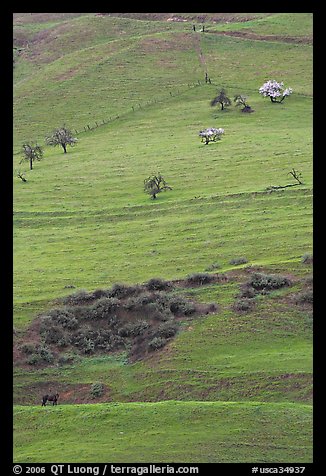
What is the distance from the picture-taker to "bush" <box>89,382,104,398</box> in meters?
40.6

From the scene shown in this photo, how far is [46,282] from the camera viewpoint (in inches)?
2163

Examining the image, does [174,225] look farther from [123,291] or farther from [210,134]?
[210,134]

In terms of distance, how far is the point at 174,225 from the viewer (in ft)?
208

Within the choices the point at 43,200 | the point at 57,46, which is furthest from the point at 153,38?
the point at 43,200

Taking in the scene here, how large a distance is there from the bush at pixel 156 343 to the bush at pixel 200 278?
24.8 feet

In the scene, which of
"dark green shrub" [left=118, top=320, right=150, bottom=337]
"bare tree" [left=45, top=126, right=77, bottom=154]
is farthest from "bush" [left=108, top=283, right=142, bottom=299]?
"bare tree" [left=45, top=126, right=77, bottom=154]

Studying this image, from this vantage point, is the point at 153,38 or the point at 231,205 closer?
the point at 231,205

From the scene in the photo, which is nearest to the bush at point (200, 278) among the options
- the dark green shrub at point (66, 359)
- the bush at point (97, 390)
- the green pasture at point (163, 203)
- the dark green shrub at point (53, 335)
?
the green pasture at point (163, 203)

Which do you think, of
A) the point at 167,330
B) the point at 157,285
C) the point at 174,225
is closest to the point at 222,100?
the point at 174,225

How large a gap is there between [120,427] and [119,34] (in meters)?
114

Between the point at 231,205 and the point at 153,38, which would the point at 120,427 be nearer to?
the point at 231,205

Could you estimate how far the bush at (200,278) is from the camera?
50.3 metres

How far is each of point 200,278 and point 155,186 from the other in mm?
23752

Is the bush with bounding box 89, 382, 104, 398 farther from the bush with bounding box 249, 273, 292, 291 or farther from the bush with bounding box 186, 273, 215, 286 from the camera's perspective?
the bush with bounding box 249, 273, 292, 291
